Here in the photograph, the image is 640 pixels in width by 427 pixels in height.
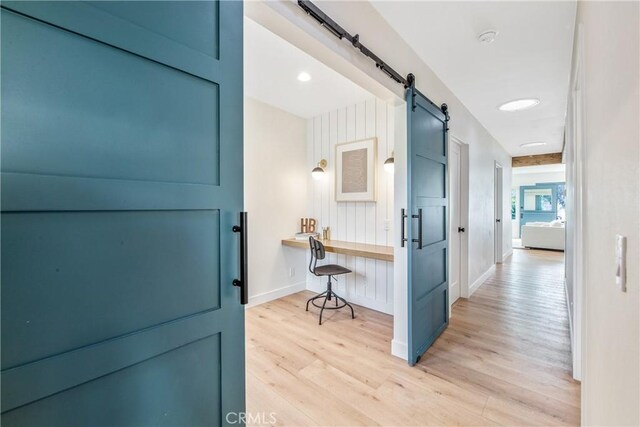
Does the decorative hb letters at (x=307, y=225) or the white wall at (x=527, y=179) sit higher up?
the white wall at (x=527, y=179)

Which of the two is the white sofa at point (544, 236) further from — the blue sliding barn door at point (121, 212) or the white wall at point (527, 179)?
the blue sliding barn door at point (121, 212)

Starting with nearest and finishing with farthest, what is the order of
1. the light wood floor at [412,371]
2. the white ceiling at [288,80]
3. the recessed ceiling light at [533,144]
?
the light wood floor at [412,371], the white ceiling at [288,80], the recessed ceiling light at [533,144]

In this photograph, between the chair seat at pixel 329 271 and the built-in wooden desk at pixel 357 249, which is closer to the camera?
the built-in wooden desk at pixel 357 249

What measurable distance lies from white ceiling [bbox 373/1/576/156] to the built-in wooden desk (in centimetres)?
190

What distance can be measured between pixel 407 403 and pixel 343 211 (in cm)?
241

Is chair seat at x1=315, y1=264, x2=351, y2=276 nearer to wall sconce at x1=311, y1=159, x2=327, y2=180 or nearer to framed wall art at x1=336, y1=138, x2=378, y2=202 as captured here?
framed wall art at x1=336, y1=138, x2=378, y2=202

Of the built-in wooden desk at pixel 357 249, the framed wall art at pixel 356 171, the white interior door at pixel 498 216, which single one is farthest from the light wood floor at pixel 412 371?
the white interior door at pixel 498 216

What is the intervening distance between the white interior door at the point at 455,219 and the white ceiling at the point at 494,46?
0.69 meters

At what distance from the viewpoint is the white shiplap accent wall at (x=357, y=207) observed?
11.0 ft

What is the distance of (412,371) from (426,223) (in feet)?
3.91

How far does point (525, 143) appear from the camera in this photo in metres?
5.60

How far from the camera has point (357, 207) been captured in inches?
144

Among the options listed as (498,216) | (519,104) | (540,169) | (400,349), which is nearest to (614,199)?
(400,349)

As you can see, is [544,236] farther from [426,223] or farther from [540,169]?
[426,223]
